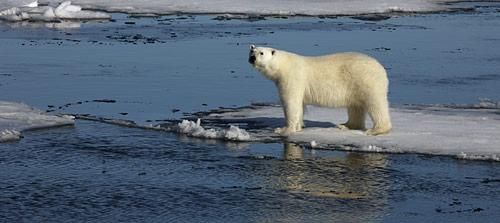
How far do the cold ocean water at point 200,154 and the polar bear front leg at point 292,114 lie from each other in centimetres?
58

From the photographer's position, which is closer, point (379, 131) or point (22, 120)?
point (379, 131)

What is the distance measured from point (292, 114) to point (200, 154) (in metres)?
1.41

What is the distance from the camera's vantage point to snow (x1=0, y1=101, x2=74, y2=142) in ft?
35.9

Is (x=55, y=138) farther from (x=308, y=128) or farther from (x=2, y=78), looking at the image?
(x=2, y=78)

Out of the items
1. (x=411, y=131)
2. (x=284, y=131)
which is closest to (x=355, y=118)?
(x=411, y=131)

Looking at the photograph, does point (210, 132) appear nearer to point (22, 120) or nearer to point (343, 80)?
point (343, 80)

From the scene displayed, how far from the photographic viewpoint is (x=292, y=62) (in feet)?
37.2

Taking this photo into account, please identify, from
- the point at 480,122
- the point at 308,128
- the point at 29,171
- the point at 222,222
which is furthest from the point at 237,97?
the point at 222,222

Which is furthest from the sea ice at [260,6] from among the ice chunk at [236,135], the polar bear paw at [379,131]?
the ice chunk at [236,135]

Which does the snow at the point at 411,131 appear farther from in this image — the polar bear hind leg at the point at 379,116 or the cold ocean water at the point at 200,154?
the cold ocean water at the point at 200,154

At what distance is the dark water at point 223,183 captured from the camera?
796cm

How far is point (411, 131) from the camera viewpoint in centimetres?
1130

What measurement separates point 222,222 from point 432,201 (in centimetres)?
179

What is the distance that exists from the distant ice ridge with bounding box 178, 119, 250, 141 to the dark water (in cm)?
21
